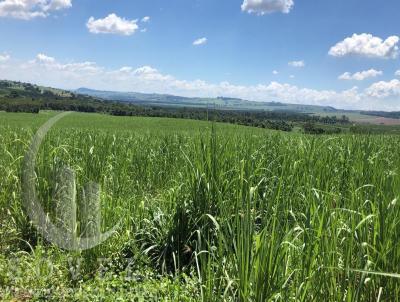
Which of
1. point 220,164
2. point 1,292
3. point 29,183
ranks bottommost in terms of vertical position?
point 1,292

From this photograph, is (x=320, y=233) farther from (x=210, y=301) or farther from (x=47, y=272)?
(x=47, y=272)

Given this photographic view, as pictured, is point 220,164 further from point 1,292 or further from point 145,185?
point 145,185

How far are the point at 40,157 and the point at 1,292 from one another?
2105mm

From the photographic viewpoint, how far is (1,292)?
3395 millimetres

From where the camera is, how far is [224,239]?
2.51 meters

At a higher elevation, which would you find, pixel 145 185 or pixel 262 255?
pixel 262 255

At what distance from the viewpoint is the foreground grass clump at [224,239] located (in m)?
2.37

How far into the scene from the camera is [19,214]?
4.75 m

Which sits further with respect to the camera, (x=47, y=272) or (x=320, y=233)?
(x=47, y=272)

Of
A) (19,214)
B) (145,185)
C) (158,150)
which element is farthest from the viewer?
(158,150)

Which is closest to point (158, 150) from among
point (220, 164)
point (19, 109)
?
point (220, 164)

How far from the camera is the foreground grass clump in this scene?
2369mm

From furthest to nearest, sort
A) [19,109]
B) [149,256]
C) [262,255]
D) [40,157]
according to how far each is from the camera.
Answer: [19,109] < [40,157] < [149,256] < [262,255]

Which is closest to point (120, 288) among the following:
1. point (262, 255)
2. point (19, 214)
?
point (262, 255)
